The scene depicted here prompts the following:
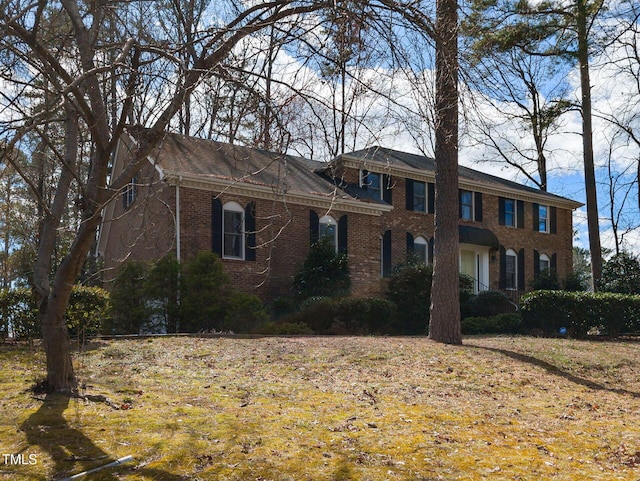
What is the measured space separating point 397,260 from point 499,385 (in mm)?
14293

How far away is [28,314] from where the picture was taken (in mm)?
11766

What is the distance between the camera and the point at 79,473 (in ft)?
15.7

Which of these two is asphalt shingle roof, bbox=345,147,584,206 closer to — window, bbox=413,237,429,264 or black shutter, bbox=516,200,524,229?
black shutter, bbox=516,200,524,229

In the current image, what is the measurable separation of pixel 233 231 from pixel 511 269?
14140 mm

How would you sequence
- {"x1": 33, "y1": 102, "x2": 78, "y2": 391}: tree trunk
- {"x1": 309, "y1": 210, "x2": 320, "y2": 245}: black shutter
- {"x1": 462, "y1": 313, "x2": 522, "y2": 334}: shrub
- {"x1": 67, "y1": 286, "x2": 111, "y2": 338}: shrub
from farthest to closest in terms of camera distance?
1. {"x1": 309, "y1": 210, "x2": 320, "y2": 245}: black shutter
2. {"x1": 462, "y1": 313, "x2": 522, "y2": 334}: shrub
3. {"x1": 67, "y1": 286, "x2": 111, "y2": 338}: shrub
4. {"x1": 33, "y1": 102, "x2": 78, "y2": 391}: tree trunk

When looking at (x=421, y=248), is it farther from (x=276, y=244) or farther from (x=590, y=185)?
(x=276, y=244)

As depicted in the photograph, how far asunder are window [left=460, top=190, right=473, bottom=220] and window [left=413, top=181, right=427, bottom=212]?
212cm

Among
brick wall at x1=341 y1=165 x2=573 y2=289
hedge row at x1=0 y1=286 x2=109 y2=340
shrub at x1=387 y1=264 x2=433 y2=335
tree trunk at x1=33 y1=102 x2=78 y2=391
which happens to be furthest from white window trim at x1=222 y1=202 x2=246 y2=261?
tree trunk at x1=33 y1=102 x2=78 y2=391

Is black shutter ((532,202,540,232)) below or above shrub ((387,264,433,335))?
above

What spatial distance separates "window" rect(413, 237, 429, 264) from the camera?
80.5 feet

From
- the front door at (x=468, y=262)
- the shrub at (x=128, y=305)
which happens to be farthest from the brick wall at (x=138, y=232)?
the front door at (x=468, y=262)

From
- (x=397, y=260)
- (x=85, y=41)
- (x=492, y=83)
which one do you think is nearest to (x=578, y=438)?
(x=492, y=83)

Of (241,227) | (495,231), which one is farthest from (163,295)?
(495,231)

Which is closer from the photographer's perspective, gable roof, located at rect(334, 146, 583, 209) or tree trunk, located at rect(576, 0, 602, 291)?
tree trunk, located at rect(576, 0, 602, 291)
